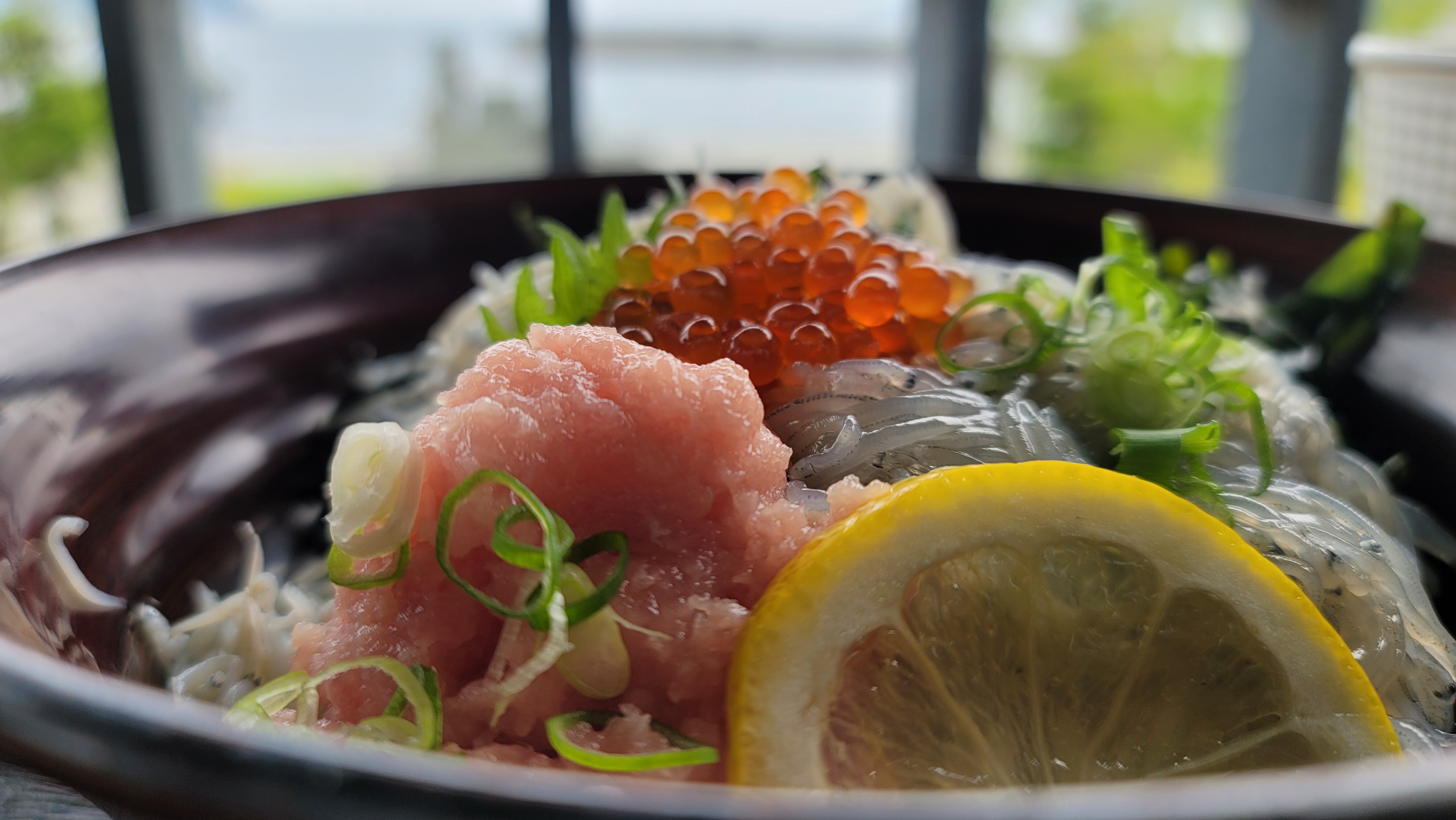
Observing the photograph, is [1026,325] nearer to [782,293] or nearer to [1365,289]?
[782,293]

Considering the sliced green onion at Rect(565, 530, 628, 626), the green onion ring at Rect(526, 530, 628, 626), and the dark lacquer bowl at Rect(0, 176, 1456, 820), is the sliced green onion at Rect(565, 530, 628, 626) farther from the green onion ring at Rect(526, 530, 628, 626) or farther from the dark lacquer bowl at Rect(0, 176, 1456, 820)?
the dark lacquer bowl at Rect(0, 176, 1456, 820)

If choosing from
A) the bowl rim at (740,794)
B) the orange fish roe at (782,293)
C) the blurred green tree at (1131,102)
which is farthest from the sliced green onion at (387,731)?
the blurred green tree at (1131,102)

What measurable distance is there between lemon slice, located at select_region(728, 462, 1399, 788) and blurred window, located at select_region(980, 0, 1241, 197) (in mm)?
3246

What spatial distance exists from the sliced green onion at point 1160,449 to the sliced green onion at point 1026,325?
0.16 m

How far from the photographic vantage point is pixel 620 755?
59cm

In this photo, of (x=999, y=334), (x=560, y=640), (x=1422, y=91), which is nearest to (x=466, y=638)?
(x=560, y=640)

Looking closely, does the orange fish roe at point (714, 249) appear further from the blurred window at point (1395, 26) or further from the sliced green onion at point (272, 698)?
the blurred window at point (1395, 26)

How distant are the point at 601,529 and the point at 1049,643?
30cm

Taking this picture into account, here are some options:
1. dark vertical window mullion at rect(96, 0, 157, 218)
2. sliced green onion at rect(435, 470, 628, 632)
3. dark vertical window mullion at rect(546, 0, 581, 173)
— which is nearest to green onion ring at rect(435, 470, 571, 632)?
sliced green onion at rect(435, 470, 628, 632)

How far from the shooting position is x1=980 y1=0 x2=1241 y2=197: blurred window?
12.8 feet

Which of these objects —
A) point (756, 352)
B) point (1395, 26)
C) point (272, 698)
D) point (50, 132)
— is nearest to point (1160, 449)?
point (756, 352)

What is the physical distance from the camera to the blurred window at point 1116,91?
153 inches

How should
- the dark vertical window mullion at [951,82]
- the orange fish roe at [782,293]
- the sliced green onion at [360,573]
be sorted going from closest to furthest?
the sliced green onion at [360,573] < the orange fish roe at [782,293] < the dark vertical window mullion at [951,82]

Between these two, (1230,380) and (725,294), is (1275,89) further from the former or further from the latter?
(725,294)
